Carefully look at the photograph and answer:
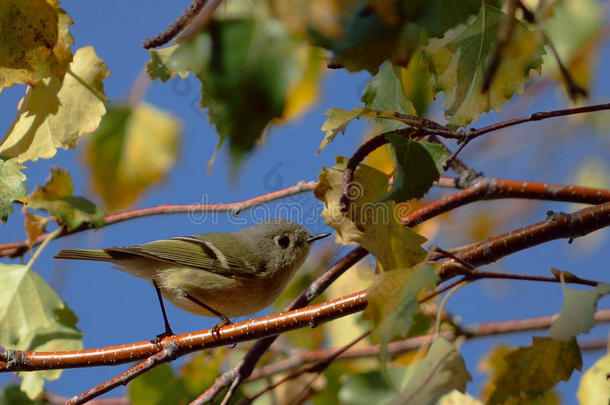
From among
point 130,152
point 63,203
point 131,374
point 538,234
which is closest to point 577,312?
point 538,234

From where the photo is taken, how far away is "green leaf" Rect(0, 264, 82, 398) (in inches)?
64.6

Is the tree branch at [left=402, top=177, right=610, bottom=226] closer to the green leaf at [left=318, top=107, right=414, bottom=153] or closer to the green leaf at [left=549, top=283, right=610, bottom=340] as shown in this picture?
the green leaf at [left=549, top=283, right=610, bottom=340]

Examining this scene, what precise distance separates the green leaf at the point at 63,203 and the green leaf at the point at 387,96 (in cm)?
87

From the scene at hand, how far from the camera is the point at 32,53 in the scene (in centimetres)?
115

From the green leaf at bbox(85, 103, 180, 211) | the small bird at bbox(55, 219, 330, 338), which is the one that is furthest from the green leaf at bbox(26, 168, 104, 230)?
the green leaf at bbox(85, 103, 180, 211)

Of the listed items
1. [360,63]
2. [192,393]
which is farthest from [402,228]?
[192,393]

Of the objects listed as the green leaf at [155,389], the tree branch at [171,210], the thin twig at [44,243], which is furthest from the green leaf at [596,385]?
the thin twig at [44,243]

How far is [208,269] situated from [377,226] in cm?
101

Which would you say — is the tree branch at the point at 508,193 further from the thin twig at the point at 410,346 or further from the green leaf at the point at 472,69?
the thin twig at the point at 410,346

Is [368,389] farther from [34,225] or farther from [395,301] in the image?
[34,225]

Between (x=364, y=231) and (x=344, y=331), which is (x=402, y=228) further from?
(x=344, y=331)

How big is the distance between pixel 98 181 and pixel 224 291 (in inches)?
26.9

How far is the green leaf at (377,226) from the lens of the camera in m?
1.19

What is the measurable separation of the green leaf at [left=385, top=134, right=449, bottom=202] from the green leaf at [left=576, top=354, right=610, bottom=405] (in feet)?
2.09
